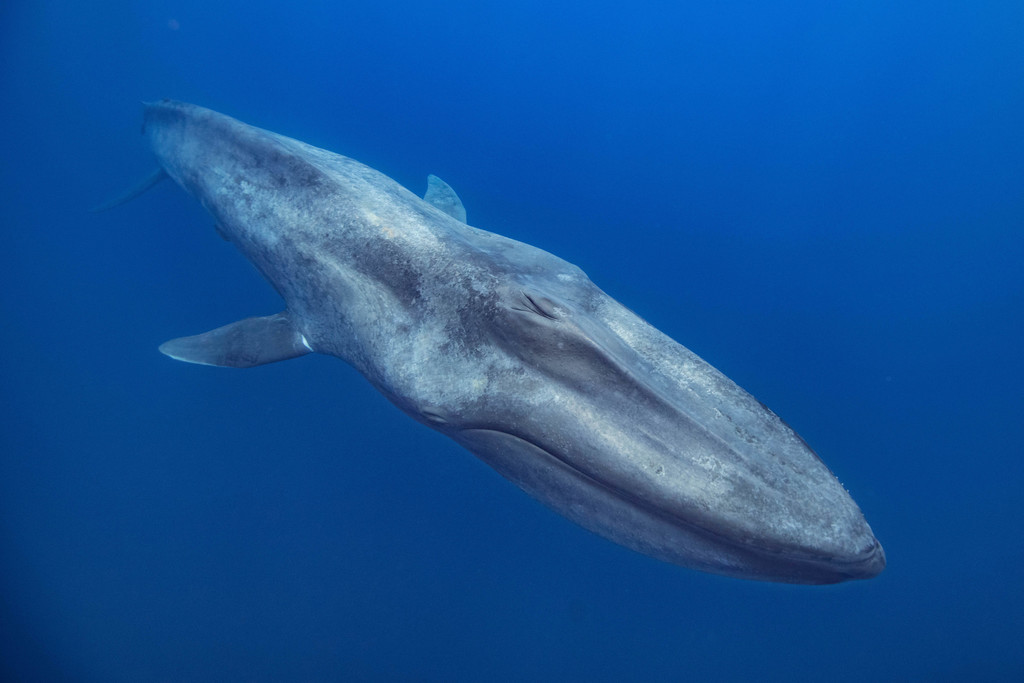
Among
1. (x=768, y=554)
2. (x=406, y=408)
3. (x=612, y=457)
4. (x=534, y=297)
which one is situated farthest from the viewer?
(x=406, y=408)

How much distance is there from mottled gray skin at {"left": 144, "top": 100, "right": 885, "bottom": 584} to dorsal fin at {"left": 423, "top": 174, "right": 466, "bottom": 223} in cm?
239

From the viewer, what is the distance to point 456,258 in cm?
485

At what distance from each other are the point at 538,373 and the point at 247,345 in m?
4.34

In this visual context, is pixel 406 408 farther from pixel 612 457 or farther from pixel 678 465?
pixel 678 465

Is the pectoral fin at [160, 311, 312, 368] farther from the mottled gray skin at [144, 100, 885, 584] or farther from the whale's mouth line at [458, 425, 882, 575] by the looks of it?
the whale's mouth line at [458, 425, 882, 575]

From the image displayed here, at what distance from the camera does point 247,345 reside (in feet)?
21.4

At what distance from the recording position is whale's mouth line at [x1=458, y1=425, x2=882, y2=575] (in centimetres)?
283

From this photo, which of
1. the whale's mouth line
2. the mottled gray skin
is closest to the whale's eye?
the mottled gray skin

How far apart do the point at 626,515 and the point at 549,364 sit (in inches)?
45.0

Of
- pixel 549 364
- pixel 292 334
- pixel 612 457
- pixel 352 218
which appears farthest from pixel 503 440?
pixel 292 334

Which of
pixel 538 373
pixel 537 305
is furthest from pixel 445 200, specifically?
pixel 538 373

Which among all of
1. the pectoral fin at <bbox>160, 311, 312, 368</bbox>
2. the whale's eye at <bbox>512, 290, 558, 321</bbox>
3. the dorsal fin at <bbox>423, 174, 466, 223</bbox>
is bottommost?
the pectoral fin at <bbox>160, 311, 312, 368</bbox>

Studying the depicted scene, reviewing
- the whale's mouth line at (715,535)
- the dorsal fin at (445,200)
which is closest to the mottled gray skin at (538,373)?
the whale's mouth line at (715,535)

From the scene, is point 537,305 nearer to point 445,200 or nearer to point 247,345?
point 247,345
